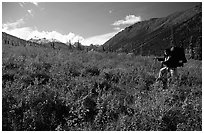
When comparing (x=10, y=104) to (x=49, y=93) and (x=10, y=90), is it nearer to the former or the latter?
(x=10, y=90)

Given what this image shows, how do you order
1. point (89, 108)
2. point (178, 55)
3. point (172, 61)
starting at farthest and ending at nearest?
point (178, 55) → point (172, 61) → point (89, 108)

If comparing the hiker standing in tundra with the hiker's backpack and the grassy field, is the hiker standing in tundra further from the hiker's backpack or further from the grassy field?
the grassy field

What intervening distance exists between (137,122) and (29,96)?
295 cm

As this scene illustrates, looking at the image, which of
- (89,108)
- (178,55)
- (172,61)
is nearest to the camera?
(89,108)

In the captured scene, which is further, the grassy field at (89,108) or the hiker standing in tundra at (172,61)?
the hiker standing in tundra at (172,61)

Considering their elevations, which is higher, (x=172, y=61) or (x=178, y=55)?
(x=178, y=55)

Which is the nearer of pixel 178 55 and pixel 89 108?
pixel 89 108

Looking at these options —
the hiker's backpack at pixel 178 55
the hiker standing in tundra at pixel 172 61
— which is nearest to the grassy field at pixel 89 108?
the hiker standing in tundra at pixel 172 61

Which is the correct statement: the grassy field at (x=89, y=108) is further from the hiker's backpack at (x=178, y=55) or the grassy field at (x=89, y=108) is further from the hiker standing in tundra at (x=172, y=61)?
the hiker's backpack at (x=178, y=55)

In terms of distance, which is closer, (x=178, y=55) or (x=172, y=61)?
(x=172, y=61)

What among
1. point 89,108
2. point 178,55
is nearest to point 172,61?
point 178,55

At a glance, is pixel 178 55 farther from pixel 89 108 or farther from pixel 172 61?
pixel 89 108

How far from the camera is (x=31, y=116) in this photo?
545 cm

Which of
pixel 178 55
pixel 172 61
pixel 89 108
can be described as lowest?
pixel 89 108
